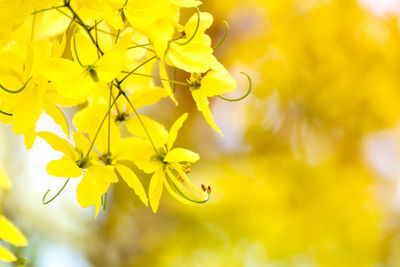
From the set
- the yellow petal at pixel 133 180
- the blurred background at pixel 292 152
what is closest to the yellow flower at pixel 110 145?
the yellow petal at pixel 133 180

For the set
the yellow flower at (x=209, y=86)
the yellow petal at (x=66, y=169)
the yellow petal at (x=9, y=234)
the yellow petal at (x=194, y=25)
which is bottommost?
the yellow petal at (x=9, y=234)

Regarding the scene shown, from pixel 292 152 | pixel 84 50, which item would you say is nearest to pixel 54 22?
pixel 84 50

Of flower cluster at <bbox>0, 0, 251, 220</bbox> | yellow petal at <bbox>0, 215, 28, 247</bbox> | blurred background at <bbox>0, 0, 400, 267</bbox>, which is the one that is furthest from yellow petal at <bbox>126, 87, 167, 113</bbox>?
blurred background at <bbox>0, 0, 400, 267</bbox>

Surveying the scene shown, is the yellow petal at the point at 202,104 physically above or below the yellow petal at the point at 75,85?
above

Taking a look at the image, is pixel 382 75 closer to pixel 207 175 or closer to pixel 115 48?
pixel 207 175

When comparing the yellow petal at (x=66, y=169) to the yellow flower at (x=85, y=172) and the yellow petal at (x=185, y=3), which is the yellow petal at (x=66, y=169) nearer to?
the yellow flower at (x=85, y=172)

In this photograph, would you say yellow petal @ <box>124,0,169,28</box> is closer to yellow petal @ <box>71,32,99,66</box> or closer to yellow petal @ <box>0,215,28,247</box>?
yellow petal @ <box>71,32,99,66</box>

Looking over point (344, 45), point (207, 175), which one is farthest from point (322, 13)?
point (207, 175)
